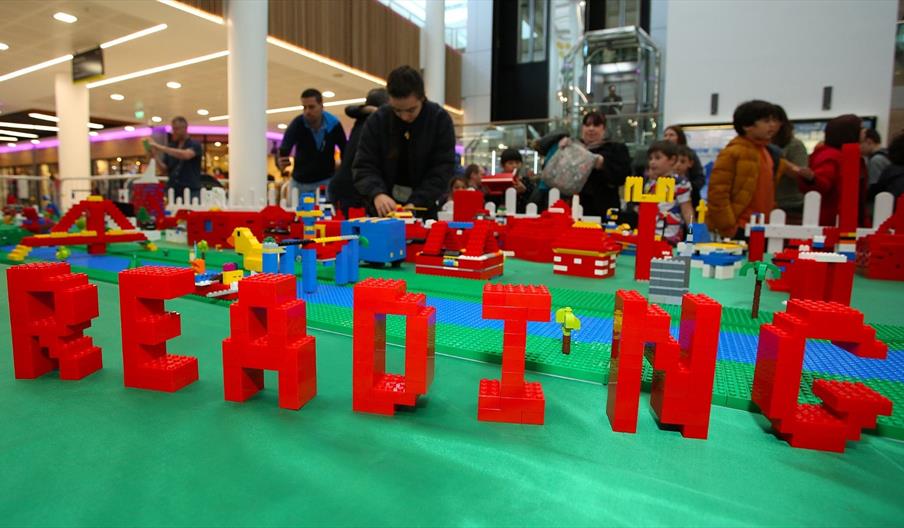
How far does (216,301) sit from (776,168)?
4.74 metres

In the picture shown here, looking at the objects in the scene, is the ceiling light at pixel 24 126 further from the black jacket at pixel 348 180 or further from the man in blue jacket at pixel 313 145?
the black jacket at pixel 348 180

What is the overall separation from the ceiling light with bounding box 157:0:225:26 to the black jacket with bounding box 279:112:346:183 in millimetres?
2603

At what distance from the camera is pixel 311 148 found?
5.59m

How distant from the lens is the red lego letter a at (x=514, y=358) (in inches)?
47.3

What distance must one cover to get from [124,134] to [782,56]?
56.0ft

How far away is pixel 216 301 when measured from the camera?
2.44 meters

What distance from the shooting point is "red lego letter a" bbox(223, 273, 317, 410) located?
125 centimetres

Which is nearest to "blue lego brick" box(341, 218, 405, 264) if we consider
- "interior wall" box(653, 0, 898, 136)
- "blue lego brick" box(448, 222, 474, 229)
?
"blue lego brick" box(448, 222, 474, 229)

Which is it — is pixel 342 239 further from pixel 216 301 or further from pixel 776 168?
pixel 776 168

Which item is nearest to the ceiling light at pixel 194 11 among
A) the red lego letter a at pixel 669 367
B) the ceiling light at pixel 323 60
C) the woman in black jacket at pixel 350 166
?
the ceiling light at pixel 323 60

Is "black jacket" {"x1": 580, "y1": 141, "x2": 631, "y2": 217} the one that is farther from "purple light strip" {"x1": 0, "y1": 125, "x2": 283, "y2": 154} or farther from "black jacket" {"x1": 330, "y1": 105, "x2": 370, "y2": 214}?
"purple light strip" {"x1": 0, "y1": 125, "x2": 283, "y2": 154}

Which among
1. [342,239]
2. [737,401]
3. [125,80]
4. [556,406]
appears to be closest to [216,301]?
[342,239]

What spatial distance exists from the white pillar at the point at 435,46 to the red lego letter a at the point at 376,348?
9.70 meters

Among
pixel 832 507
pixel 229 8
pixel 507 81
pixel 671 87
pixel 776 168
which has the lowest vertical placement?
pixel 832 507
